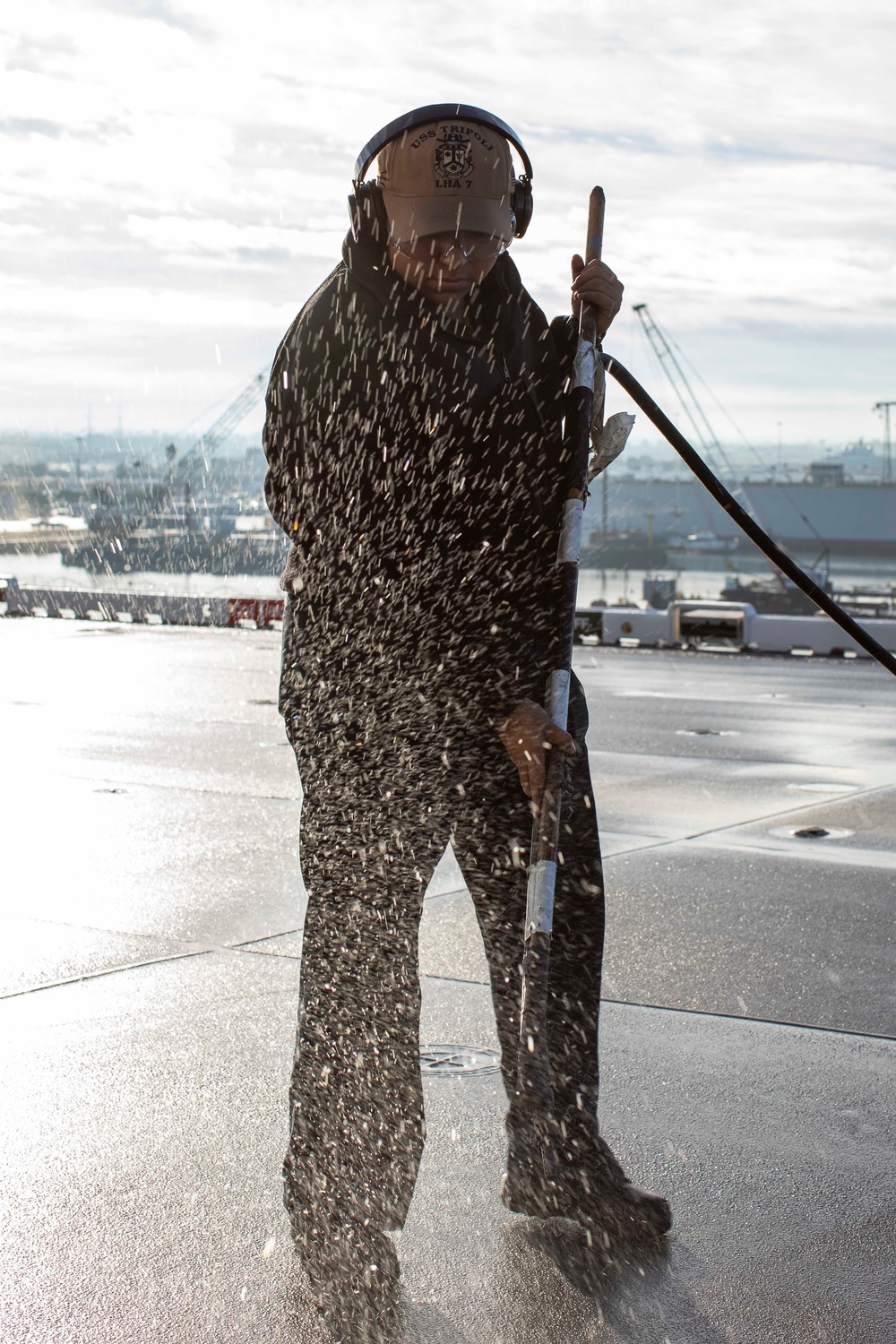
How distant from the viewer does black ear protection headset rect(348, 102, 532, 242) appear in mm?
2650

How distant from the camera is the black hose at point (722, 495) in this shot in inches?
124

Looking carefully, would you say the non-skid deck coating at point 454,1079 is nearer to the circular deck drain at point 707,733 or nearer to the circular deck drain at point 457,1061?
the circular deck drain at point 457,1061

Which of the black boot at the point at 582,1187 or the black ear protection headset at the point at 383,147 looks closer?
the black ear protection headset at the point at 383,147

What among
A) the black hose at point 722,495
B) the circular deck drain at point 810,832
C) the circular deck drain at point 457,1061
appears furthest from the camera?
the circular deck drain at point 810,832

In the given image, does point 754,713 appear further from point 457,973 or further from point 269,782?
point 457,973

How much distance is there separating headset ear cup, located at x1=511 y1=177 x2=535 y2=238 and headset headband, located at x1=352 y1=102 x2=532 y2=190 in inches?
2.6

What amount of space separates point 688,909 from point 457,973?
134 centimetres

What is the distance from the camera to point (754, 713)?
1323cm

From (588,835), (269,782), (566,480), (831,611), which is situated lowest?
(269,782)

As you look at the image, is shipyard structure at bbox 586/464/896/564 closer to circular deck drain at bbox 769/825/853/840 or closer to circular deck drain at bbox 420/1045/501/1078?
circular deck drain at bbox 769/825/853/840

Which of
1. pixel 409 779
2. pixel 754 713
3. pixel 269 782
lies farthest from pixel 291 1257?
pixel 754 713

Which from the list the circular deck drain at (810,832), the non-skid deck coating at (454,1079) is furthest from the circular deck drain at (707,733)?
the circular deck drain at (810,832)

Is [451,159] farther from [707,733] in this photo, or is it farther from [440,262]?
[707,733]

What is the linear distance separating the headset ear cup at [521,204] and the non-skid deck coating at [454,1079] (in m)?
1.97
